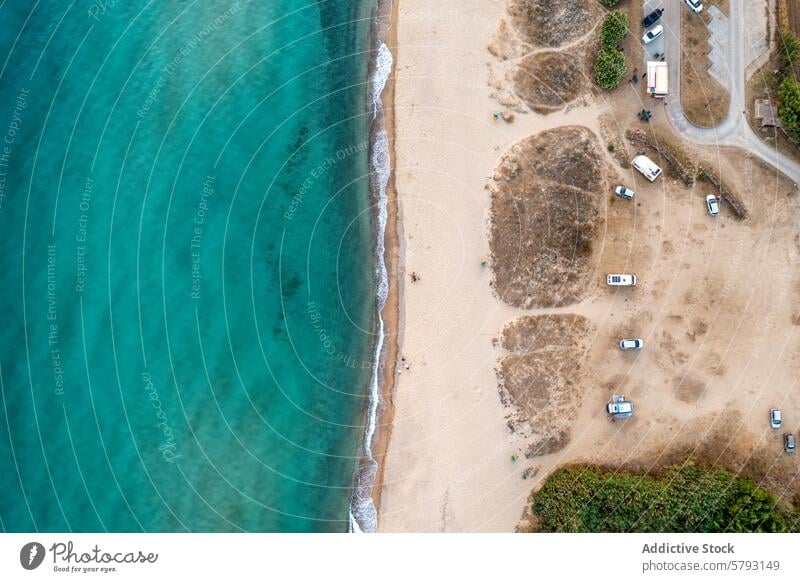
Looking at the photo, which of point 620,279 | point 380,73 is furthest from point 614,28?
point 620,279

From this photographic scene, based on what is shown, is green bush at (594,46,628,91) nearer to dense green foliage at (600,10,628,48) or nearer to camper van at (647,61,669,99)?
dense green foliage at (600,10,628,48)

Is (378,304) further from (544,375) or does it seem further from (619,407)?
(619,407)

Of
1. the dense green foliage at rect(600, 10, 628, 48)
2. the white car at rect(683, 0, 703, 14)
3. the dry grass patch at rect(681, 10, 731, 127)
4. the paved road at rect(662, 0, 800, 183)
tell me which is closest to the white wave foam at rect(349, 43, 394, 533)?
the dense green foliage at rect(600, 10, 628, 48)

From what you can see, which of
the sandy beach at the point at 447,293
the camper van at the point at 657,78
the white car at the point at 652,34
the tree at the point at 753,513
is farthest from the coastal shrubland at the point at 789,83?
the tree at the point at 753,513
